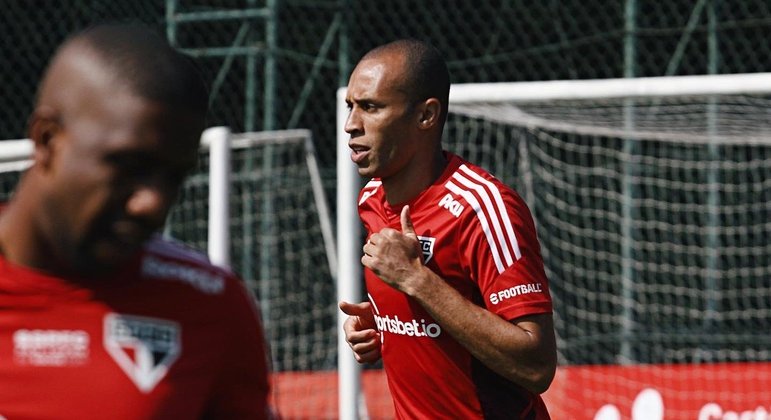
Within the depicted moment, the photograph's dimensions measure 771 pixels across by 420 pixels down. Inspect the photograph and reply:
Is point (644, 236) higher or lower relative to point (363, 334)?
lower

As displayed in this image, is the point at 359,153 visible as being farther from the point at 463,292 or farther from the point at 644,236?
the point at 644,236

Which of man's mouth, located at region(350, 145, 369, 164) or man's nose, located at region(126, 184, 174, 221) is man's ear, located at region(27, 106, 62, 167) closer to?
man's nose, located at region(126, 184, 174, 221)

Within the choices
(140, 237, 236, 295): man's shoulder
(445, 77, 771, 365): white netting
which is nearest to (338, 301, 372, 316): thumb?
(140, 237, 236, 295): man's shoulder

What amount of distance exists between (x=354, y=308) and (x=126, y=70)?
2.32 meters

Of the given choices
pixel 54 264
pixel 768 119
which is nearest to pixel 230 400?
pixel 54 264

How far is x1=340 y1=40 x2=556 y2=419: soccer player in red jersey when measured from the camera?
12.3ft

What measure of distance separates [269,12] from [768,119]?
19.2 feet

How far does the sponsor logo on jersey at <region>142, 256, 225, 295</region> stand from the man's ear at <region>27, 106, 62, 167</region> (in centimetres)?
23

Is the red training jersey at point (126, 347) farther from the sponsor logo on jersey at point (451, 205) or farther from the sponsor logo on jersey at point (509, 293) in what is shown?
the sponsor logo on jersey at point (451, 205)

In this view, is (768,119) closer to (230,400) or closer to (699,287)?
(699,287)

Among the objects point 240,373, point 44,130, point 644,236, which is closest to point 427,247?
point 240,373

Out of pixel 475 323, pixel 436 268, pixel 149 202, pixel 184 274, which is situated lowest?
pixel 475 323

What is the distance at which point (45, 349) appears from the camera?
2.01 metres

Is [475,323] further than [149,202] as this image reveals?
Yes
